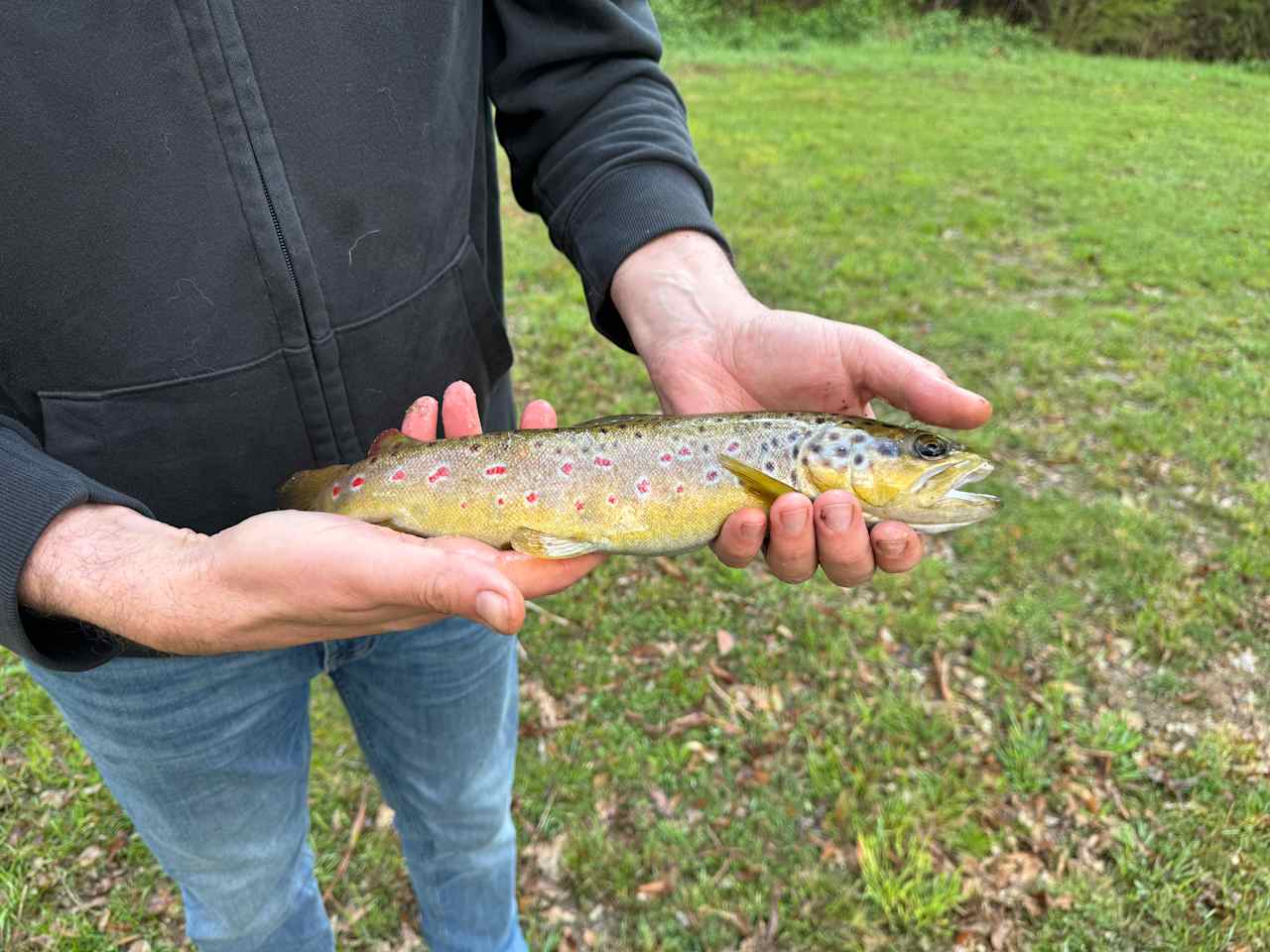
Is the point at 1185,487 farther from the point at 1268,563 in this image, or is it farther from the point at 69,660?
the point at 69,660

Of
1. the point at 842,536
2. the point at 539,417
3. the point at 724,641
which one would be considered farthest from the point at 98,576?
the point at 724,641

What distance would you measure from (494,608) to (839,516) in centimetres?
A: 94

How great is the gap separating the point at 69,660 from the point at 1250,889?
3.95m

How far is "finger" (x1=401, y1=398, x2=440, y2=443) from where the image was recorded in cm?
225

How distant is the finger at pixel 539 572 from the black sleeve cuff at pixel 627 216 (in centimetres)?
88

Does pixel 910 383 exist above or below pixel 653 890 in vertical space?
above

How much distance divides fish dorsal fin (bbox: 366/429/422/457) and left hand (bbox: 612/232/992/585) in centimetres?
75

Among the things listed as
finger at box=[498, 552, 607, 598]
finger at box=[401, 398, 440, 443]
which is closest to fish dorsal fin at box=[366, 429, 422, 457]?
finger at box=[401, 398, 440, 443]

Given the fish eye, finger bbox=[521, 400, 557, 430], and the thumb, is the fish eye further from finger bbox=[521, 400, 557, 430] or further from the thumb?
the thumb

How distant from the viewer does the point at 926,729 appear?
13.0ft

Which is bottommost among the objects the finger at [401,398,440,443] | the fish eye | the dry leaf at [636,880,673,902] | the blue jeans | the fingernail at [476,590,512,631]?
the dry leaf at [636,880,673,902]

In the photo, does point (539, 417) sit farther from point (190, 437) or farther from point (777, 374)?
point (190, 437)

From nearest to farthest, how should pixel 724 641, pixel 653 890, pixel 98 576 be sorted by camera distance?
pixel 98 576 < pixel 653 890 < pixel 724 641

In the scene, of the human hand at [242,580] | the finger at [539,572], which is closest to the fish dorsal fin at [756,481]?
the finger at [539,572]
